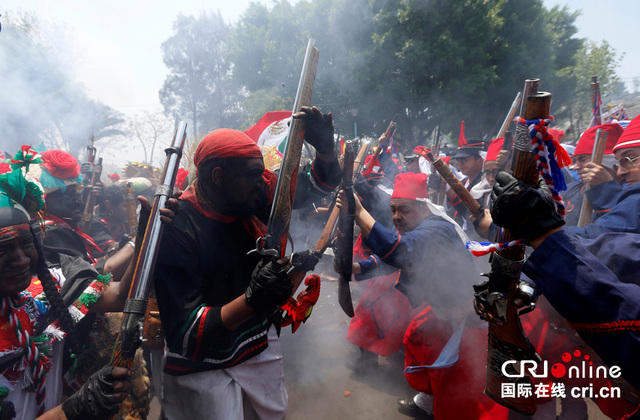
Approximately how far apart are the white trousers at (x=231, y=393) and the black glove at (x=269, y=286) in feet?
2.31

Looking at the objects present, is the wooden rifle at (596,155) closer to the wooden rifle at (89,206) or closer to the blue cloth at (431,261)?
the blue cloth at (431,261)

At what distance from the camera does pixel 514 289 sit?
124 centimetres

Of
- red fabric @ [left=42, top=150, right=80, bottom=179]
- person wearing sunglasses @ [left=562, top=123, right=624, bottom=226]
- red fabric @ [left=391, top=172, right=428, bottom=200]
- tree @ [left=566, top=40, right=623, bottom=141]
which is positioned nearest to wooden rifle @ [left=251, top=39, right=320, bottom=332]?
red fabric @ [left=391, top=172, right=428, bottom=200]

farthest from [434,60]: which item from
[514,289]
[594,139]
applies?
[514,289]

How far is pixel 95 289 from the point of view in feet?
7.47

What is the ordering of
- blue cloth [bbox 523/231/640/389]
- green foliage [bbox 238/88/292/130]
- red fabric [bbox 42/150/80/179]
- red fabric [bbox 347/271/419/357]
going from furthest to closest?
green foliage [bbox 238/88/292/130], red fabric [bbox 347/271/419/357], red fabric [bbox 42/150/80/179], blue cloth [bbox 523/231/640/389]

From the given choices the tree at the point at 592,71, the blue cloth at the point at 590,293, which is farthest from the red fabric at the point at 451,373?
the tree at the point at 592,71

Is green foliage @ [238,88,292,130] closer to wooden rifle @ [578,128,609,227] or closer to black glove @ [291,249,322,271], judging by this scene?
wooden rifle @ [578,128,609,227]

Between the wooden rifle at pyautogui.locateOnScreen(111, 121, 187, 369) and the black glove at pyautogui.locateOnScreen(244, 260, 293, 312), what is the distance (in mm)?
603

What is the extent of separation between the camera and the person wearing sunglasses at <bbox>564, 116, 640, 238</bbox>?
→ 7.08ft

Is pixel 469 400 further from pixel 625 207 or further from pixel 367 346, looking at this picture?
pixel 625 207

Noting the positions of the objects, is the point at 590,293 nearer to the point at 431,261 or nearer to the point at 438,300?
the point at 431,261

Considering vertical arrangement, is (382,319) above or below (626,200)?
below

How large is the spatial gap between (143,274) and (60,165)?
3113mm
